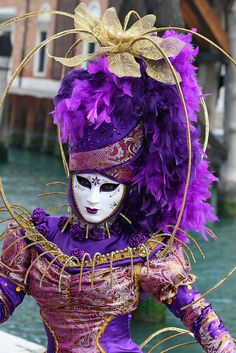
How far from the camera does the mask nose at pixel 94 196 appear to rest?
7.80ft

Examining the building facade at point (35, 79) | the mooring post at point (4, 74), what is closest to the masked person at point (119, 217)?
the mooring post at point (4, 74)

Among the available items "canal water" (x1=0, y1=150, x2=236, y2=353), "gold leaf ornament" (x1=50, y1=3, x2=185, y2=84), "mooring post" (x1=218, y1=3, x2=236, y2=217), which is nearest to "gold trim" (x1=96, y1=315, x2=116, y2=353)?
"gold leaf ornament" (x1=50, y1=3, x2=185, y2=84)

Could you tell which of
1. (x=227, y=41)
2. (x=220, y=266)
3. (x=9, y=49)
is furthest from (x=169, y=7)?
(x=9, y=49)

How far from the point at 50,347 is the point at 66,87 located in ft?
2.24

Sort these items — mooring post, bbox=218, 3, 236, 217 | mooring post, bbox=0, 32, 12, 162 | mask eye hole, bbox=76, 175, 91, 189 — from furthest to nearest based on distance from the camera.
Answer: mooring post, bbox=0, 32, 12, 162 < mooring post, bbox=218, 3, 236, 217 < mask eye hole, bbox=76, 175, 91, 189

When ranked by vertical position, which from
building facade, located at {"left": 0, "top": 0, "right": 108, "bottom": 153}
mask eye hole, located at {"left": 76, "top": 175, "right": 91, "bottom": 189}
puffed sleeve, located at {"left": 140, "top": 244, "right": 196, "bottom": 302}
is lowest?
building facade, located at {"left": 0, "top": 0, "right": 108, "bottom": 153}

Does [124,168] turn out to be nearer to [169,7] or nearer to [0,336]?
[0,336]

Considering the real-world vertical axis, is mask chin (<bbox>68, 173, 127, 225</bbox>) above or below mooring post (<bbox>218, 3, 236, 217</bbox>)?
above

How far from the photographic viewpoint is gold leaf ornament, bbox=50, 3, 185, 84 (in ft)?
7.63

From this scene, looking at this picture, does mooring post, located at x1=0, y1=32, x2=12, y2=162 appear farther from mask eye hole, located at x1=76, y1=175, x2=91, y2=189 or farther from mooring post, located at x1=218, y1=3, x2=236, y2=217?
mask eye hole, located at x1=76, y1=175, x2=91, y2=189

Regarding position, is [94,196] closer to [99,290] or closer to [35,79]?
[99,290]

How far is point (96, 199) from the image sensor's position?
2.38m

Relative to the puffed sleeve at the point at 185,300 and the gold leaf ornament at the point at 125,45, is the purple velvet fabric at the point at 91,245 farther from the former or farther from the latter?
the gold leaf ornament at the point at 125,45

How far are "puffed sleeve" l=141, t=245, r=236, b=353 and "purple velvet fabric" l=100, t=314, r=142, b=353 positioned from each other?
106 millimetres
